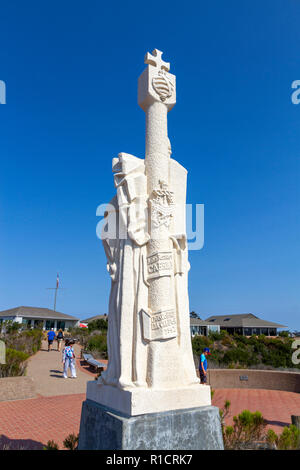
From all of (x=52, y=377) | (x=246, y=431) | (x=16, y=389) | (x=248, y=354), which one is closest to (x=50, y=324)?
(x=248, y=354)

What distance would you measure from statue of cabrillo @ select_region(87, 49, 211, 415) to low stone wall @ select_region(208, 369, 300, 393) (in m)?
9.09

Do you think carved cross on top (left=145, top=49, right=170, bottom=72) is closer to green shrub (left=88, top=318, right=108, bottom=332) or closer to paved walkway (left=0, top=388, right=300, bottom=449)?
paved walkway (left=0, top=388, right=300, bottom=449)

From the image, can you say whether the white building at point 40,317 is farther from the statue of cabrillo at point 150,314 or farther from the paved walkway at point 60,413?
the statue of cabrillo at point 150,314

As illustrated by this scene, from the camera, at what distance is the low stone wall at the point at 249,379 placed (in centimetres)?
1227

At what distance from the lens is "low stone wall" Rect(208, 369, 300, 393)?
12.3m

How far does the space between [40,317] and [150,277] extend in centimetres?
4185

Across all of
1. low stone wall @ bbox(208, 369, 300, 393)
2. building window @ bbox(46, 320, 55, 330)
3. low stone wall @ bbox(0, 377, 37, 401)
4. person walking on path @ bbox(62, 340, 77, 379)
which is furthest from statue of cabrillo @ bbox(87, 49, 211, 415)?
building window @ bbox(46, 320, 55, 330)

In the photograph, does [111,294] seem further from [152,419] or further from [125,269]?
[152,419]

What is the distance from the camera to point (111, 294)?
483 cm

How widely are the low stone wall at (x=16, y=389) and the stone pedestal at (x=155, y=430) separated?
6.23 meters

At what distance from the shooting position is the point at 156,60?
5504 millimetres

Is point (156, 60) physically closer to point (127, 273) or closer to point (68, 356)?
point (127, 273)

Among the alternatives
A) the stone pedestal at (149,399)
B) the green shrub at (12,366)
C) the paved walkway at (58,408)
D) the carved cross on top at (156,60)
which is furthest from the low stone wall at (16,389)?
the carved cross on top at (156,60)
